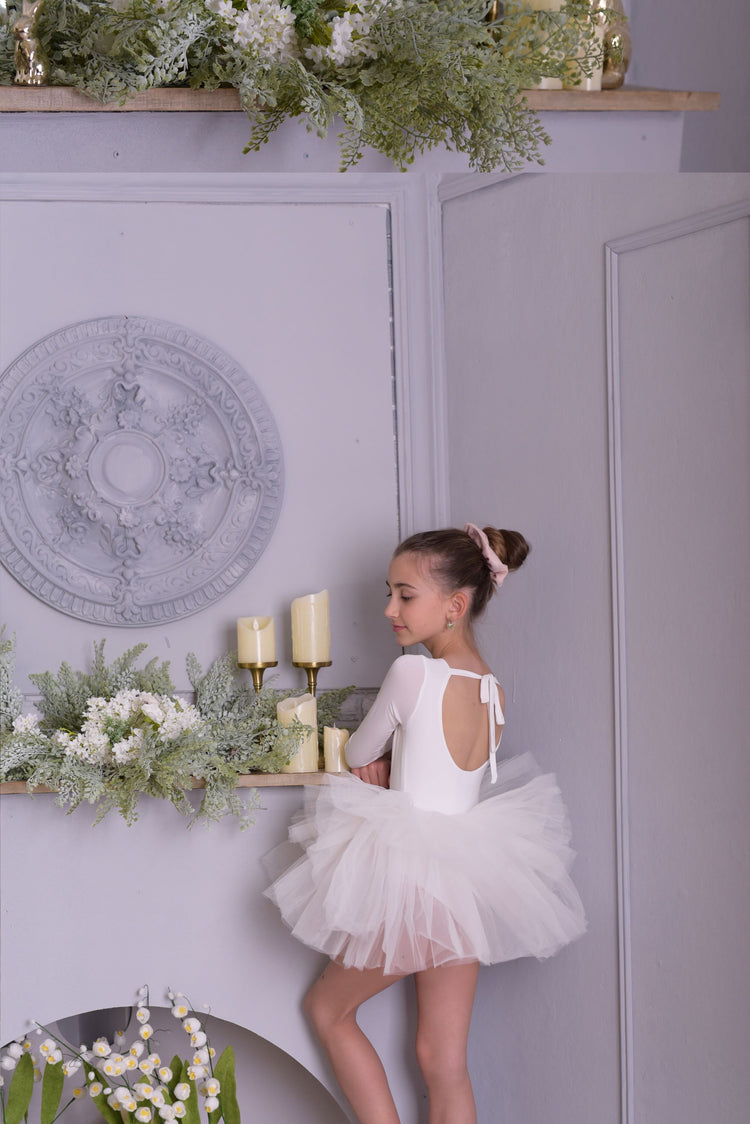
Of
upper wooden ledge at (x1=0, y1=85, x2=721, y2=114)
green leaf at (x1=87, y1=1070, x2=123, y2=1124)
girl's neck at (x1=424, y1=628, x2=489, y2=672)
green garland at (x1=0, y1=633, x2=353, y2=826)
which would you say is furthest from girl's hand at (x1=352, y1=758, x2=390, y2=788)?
upper wooden ledge at (x1=0, y1=85, x2=721, y2=114)

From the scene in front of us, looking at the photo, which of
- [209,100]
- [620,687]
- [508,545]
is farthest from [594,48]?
[620,687]

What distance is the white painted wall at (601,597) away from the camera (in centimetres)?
179

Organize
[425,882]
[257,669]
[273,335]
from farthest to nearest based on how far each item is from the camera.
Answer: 1. [273,335]
2. [257,669]
3. [425,882]

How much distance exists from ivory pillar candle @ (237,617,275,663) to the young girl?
29 cm

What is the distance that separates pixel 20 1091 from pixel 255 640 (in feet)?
3.44

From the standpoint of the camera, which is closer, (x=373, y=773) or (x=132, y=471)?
(x=373, y=773)

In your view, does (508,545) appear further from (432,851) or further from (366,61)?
(366,61)

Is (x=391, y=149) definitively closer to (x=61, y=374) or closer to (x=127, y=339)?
(x=127, y=339)

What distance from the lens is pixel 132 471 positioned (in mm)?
2229

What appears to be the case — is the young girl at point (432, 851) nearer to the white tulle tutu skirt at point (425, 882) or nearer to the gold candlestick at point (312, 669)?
the white tulle tutu skirt at point (425, 882)

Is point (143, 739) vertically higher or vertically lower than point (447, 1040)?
higher

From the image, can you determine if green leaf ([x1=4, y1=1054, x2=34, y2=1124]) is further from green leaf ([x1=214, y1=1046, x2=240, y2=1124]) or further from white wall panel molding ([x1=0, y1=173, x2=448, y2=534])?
white wall panel molding ([x1=0, y1=173, x2=448, y2=534])

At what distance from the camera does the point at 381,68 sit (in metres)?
2.01

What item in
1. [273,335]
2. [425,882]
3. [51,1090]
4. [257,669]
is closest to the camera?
[425,882]
